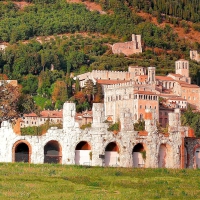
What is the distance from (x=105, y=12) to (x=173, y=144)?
5256 inches

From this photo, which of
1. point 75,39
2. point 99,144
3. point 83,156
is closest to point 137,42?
point 75,39

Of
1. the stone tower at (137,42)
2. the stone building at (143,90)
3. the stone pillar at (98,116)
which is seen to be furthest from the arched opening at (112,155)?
the stone tower at (137,42)

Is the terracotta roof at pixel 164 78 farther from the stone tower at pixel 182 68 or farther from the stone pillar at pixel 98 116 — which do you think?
the stone pillar at pixel 98 116

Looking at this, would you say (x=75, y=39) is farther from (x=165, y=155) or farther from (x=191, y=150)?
(x=165, y=155)

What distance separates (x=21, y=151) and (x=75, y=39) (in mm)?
111062

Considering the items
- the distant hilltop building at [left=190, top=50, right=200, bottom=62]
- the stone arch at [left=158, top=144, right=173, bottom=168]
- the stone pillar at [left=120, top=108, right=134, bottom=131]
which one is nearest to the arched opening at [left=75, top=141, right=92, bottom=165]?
the stone pillar at [left=120, top=108, right=134, bottom=131]

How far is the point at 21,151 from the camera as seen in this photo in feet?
162

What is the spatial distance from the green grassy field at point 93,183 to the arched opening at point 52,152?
338 inches

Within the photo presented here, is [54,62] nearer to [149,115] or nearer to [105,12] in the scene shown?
[105,12]

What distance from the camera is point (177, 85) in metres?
121

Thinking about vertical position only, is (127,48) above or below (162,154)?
above

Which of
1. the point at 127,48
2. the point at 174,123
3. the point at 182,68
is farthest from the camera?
the point at 127,48

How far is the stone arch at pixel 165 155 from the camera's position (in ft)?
164

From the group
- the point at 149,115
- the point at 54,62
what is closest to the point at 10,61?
the point at 54,62
